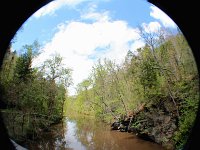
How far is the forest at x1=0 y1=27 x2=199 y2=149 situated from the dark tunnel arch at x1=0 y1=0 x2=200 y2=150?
10.4 metres

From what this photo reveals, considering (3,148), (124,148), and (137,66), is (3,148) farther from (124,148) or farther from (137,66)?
(137,66)

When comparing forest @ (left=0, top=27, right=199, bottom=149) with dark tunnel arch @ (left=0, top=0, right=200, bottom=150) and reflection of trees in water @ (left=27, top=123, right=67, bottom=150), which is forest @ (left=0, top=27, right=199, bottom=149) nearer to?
reflection of trees in water @ (left=27, top=123, right=67, bottom=150)

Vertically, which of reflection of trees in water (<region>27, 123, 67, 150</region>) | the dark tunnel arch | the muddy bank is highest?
the dark tunnel arch

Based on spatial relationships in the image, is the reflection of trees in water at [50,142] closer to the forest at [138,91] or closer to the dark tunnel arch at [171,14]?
the forest at [138,91]

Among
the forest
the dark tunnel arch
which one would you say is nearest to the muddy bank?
the forest

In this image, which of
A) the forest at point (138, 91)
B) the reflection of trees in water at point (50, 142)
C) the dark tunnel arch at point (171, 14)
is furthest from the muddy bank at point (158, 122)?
the dark tunnel arch at point (171, 14)

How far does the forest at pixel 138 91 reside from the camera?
21.6 meters

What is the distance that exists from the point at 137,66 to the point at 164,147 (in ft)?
42.5

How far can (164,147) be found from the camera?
21.5 m

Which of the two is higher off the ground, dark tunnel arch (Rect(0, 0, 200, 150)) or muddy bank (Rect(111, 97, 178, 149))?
dark tunnel arch (Rect(0, 0, 200, 150))

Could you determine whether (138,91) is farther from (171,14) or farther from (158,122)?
(171,14)

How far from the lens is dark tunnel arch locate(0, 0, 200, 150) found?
3.48 metres

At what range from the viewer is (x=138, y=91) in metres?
32.2

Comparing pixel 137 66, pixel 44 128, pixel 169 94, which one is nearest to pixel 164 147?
pixel 169 94
